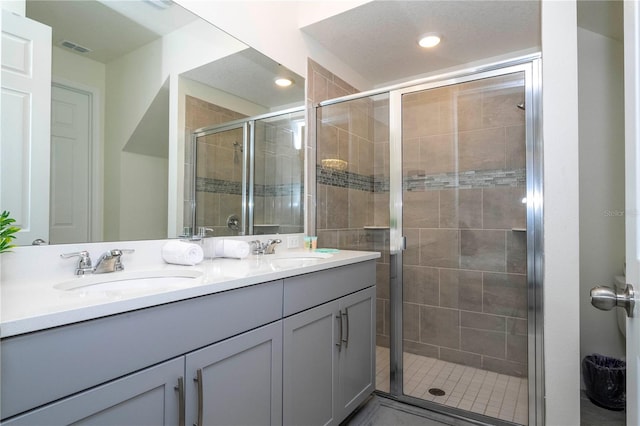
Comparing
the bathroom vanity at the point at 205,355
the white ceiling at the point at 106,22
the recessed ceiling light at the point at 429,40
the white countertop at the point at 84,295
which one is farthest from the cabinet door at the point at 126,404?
the recessed ceiling light at the point at 429,40

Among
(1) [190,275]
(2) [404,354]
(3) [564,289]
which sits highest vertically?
(1) [190,275]

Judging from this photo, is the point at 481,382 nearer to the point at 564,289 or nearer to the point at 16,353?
the point at 564,289

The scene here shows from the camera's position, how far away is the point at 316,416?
1.48 meters

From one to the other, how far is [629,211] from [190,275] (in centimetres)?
126

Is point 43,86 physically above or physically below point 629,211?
above

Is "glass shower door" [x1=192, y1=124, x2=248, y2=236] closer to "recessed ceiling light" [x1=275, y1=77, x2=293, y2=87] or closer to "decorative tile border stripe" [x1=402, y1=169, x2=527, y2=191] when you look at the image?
"recessed ceiling light" [x1=275, y1=77, x2=293, y2=87]

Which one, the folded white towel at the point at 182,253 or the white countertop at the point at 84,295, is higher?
the folded white towel at the point at 182,253

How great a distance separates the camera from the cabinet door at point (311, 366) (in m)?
1.33

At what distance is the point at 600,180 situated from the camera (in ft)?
7.20

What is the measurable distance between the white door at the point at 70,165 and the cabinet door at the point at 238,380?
26.0 inches

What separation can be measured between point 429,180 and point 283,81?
125 centimetres

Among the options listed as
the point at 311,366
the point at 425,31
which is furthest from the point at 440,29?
the point at 311,366

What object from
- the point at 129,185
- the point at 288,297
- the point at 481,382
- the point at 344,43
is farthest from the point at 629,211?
the point at 344,43

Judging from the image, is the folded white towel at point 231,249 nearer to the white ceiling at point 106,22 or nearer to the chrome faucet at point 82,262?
the chrome faucet at point 82,262
